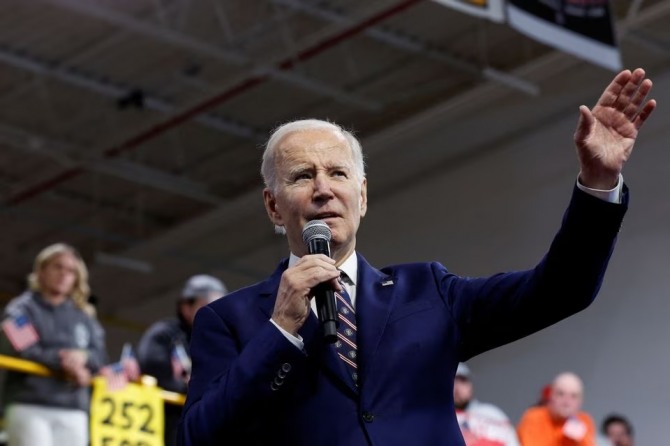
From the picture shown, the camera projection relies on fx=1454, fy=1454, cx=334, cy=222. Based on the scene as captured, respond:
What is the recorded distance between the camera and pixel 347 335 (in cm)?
297

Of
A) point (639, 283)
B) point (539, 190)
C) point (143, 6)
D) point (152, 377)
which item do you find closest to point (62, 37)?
point (143, 6)

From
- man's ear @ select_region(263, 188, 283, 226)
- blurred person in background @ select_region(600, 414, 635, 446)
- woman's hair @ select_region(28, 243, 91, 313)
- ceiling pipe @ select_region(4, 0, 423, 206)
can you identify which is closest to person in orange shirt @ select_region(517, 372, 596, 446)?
blurred person in background @ select_region(600, 414, 635, 446)

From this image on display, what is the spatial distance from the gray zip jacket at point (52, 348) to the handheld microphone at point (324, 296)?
4.65m

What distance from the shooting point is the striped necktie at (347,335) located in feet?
9.61

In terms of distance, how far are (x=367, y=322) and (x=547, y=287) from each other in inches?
14.7

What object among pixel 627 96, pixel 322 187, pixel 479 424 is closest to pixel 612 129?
pixel 627 96

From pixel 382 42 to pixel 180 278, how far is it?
6.42 meters

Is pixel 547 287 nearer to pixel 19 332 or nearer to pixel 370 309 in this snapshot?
pixel 370 309

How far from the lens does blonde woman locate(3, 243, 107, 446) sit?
23.6 feet

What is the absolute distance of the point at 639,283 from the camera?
14633 millimetres

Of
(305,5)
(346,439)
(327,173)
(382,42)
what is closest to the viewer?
(346,439)

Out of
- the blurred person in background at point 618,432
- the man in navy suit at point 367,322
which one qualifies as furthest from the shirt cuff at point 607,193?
the blurred person in background at point 618,432

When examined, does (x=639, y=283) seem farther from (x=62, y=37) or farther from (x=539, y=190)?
(x=62, y=37)

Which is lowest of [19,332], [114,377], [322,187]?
[322,187]
